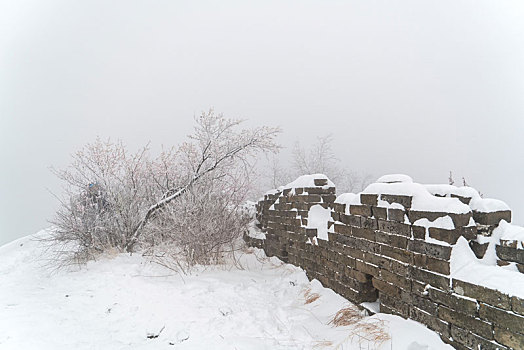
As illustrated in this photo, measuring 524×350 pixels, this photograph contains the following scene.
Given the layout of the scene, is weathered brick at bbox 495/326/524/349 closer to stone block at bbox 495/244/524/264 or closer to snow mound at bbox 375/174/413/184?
stone block at bbox 495/244/524/264

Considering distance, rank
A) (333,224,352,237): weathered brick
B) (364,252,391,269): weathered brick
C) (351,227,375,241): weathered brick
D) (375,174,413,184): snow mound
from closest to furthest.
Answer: (364,252,391,269): weathered brick
(375,174,413,184): snow mound
(351,227,375,241): weathered brick
(333,224,352,237): weathered brick

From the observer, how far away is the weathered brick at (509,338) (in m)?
1.72

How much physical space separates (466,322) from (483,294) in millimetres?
269

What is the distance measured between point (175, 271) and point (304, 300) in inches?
89.6

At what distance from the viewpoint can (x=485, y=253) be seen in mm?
2221

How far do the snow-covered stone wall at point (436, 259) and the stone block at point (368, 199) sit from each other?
0.01 meters

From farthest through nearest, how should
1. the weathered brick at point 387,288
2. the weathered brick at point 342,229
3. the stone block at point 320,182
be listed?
the stone block at point 320,182 < the weathered brick at point 342,229 < the weathered brick at point 387,288

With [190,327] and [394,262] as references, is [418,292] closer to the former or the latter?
[394,262]

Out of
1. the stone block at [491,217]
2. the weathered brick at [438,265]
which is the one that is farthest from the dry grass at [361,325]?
the stone block at [491,217]

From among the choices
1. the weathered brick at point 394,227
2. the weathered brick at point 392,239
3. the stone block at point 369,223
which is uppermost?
the weathered brick at point 394,227

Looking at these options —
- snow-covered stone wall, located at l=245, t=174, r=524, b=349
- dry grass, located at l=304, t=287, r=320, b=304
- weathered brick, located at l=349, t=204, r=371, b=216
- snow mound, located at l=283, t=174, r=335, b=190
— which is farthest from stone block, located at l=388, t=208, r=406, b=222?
snow mound, located at l=283, t=174, r=335, b=190

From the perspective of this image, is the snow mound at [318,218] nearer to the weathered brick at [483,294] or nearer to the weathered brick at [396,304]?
the weathered brick at [396,304]

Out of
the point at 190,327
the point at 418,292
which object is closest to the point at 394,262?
the point at 418,292

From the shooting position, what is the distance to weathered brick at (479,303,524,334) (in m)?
1.73
